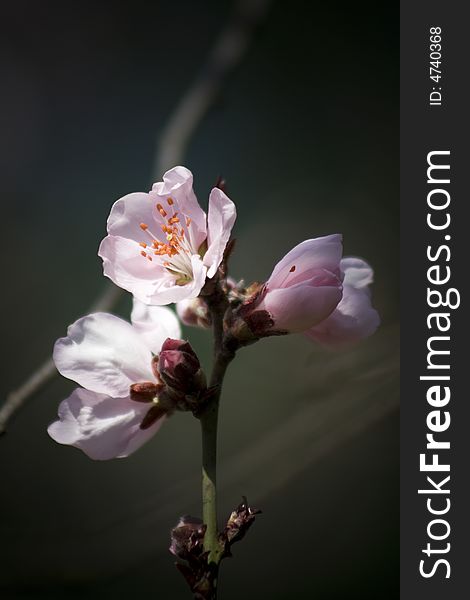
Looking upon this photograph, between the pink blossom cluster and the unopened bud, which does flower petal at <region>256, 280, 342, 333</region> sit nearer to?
the pink blossom cluster

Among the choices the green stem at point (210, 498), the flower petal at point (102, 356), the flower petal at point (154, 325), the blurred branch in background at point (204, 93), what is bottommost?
the green stem at point (210, 498)

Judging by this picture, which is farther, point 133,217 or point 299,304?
point 133,217

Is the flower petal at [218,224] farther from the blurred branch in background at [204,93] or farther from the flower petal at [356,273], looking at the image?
the blurred branch in background at [204,93]

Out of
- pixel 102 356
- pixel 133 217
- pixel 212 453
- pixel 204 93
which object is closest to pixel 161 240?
pixel 133 217

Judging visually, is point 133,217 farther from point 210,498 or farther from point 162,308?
point 210,498

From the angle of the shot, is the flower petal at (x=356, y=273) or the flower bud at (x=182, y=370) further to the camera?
the flower petal at (x=356, y=273)

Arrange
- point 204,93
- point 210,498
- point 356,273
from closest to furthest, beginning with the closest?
point 210,498 → point 356,273 → point 204,93

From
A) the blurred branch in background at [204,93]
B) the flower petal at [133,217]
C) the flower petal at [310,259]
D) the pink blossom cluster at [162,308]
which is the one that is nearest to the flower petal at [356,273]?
the pink blossom cluster at [162,308]

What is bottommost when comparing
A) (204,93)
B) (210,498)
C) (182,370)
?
(210,498)
